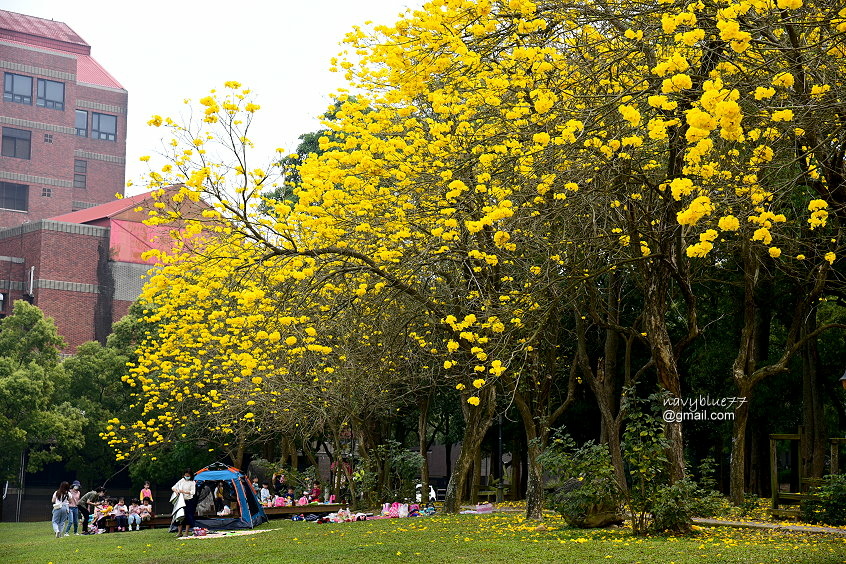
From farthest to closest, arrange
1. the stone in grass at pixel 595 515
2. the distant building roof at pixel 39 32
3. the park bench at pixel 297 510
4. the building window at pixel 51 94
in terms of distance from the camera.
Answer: the building window at pixel 51 94
the distant building roof at pixel 39 32
the park bench at pixel 297 510
the stone in grass at pixel 595 515

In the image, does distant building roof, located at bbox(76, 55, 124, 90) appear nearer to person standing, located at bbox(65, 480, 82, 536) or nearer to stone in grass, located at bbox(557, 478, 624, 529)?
person standing, located at bbox(65, 480, 82, 536)

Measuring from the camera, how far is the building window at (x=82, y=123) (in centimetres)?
6312

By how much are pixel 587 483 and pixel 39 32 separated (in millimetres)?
54586

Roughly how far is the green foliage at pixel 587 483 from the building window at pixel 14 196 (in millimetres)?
52508

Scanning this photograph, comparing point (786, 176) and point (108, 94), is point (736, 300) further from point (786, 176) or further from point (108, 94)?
point (108, 94)

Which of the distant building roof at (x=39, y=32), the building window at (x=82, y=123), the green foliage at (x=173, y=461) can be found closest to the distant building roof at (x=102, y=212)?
the distant building roof at (x=39, y=32)

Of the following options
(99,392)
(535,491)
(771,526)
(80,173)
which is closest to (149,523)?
(535,491)

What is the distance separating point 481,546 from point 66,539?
1110 cm

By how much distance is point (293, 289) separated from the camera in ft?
38.6

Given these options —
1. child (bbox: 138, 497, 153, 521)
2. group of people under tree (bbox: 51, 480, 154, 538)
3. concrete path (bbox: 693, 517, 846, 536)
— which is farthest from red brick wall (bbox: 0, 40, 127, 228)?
concrete path (bbox: 693, 517, 846, 536)

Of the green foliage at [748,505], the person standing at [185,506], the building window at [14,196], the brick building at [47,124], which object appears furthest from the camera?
the building window at [14,196]

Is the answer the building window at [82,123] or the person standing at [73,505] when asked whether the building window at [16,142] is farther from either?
the person standing at [73,505]

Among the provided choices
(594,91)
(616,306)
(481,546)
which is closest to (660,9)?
(594,91)

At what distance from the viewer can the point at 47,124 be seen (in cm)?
5934
